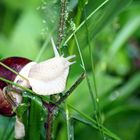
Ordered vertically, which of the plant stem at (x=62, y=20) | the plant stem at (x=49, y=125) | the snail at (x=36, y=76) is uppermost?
the plant stem at (x=62, y=20)

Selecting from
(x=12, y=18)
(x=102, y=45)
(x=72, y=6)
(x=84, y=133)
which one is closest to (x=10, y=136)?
(x=72, y=6)

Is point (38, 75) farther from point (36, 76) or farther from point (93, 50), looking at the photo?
point (93, 50)

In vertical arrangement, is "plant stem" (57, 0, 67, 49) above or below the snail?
above

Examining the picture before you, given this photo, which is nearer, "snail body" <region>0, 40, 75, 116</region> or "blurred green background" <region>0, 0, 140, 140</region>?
"snail body" <region>0, 40, 75, 116</region>

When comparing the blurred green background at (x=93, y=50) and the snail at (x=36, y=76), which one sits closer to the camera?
the snail at (x=36, y=76)

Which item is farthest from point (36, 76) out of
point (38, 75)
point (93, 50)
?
point (93, 50)

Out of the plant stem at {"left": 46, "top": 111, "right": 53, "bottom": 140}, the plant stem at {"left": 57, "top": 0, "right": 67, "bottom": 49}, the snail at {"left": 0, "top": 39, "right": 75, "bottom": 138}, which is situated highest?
the plant stem at {"left": 57, "top": 0, "right": 67, "bottom": 49}
